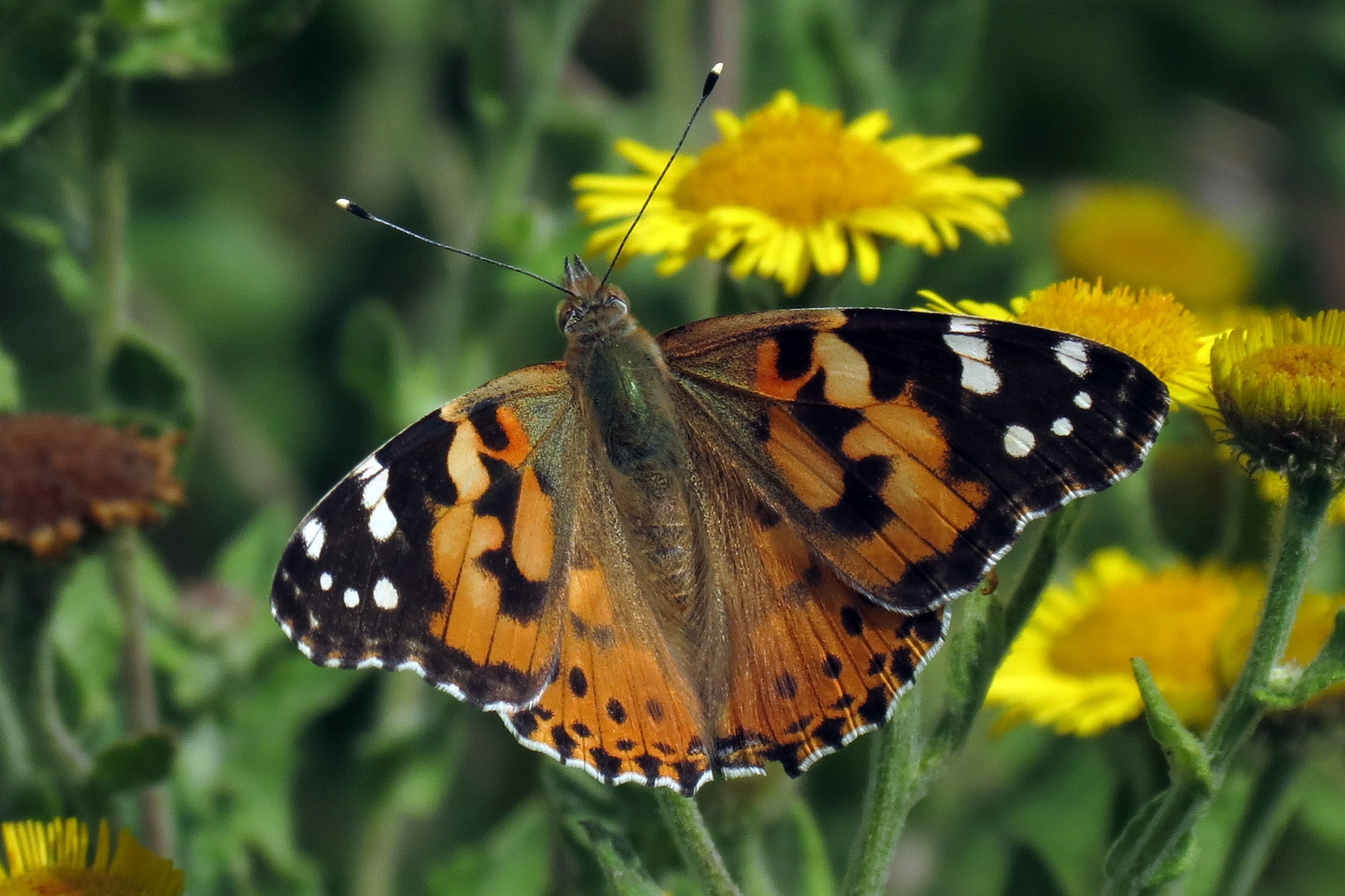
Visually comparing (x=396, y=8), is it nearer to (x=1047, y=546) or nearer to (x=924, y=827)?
(x=924, y=827)

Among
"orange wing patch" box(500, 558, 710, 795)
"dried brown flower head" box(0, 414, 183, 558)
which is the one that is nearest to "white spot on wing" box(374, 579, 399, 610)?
"orange wing patch" box(500, 558, 710, 795)

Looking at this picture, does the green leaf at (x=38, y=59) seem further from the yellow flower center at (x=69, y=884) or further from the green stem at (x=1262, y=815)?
the green stem at (x=1262, y=815)

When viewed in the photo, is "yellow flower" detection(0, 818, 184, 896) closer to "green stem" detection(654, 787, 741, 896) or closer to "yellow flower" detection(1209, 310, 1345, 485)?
"green stem" detection(654, 787, 741, 896)

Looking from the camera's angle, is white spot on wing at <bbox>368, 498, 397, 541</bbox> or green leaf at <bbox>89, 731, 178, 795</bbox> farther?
green leaf at <bbox>89, 731, 178, 795</bbox>

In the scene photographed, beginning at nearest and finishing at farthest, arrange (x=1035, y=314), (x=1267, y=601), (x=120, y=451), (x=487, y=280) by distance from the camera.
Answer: (x=1267, y=601) → (x=1035, y=314) → (x=120, y=451) → (x=487, y=280)

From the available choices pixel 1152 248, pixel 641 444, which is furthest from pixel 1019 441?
pixel 1152 248

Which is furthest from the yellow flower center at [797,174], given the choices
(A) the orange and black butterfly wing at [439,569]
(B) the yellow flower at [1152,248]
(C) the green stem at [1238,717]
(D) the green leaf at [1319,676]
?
(B) the yellow flower at [1152,248]

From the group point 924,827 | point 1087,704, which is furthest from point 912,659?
point 924,827
